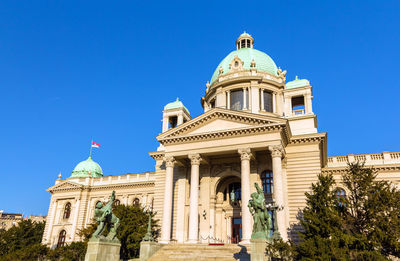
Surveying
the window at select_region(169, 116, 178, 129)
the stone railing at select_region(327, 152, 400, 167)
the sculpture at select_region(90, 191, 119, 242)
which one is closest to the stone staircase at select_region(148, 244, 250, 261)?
the sculpture at select_region(90, 191, 119, 242)

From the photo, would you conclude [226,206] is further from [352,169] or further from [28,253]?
[28,253]

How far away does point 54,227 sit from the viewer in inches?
1918

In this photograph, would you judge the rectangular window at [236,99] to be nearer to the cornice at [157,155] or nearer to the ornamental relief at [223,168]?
the ornamental relief at [223,168]

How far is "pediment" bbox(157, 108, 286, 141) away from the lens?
2831cm

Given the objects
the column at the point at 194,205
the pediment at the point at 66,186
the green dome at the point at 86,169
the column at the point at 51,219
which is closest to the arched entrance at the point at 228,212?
the column at the point at 194,205

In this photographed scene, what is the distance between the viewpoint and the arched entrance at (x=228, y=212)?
31.5 metres

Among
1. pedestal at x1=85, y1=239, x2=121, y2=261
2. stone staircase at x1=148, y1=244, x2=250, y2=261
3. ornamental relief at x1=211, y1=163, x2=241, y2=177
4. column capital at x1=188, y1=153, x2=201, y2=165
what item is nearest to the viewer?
pedestal at x1=85, y1=239, x2=121, y2=261

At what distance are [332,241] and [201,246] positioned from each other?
35.8 ft

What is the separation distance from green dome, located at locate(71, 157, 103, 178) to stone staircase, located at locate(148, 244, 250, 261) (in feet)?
103

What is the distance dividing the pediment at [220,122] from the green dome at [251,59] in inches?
505

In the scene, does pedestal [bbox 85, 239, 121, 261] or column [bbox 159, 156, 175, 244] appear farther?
column [bbox 159, 156, 175, 244]

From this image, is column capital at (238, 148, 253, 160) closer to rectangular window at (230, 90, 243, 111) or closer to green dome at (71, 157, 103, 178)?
rectangular window at (230, 90, 243, 111)

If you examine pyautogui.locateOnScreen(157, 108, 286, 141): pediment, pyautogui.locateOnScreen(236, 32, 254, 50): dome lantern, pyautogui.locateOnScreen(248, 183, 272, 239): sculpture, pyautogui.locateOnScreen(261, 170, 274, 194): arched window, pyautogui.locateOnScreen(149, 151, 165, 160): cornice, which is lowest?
pyautogui.locateOnScreen(248, 183, 272, 239): sculpture

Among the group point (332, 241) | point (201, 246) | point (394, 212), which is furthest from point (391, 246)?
point (201, 246)
